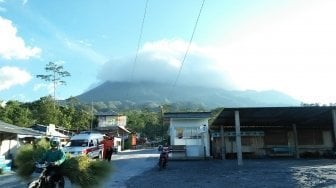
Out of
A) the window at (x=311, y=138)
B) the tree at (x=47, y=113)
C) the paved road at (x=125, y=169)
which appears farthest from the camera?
the tree at (x=47, y=113)

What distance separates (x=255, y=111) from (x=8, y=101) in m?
47.5

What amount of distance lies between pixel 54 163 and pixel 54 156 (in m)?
0.17

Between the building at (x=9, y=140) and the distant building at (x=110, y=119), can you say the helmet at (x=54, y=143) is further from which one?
the distant building at (x=110, y=119)

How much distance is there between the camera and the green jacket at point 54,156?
29.8 feet

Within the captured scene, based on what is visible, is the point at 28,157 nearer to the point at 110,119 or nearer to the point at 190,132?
the point at 190,132

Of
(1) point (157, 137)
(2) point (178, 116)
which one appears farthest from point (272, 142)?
(1) point (157, 137)

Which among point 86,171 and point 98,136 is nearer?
point 86,171

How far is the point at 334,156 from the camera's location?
29.8 metres

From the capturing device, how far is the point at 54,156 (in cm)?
915

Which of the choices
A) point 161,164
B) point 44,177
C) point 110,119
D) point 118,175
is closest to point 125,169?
point 161,164

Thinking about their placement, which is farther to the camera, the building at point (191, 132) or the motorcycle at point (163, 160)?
the building at point (191, 132)

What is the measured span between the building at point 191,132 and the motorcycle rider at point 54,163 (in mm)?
20122

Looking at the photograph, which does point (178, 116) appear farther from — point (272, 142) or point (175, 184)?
point (175, 184)

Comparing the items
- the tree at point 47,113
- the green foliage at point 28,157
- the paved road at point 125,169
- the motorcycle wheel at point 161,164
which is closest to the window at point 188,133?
the paved road at point 125,169
